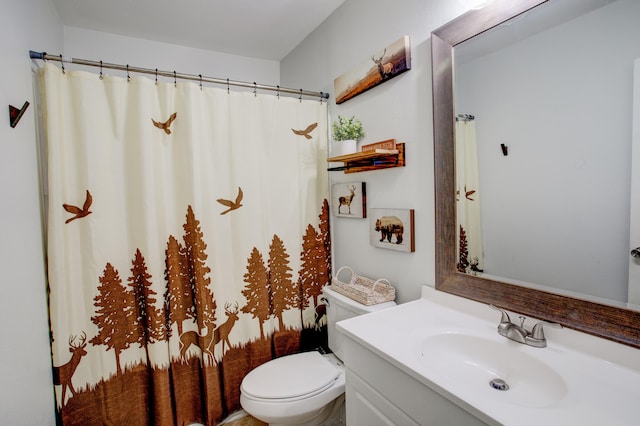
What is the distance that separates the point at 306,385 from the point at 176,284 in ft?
2.90

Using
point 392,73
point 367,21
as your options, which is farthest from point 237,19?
point 392,73

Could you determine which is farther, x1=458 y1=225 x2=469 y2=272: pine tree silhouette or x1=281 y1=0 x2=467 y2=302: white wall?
x1=281 y1=0 x2=467 y2=302: white wall

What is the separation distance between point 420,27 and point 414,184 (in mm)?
713

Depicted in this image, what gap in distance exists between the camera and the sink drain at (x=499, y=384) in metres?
0.90

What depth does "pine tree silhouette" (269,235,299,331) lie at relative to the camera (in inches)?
74.3

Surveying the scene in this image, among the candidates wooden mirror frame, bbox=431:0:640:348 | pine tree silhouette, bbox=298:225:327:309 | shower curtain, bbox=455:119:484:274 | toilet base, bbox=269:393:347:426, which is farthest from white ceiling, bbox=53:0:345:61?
toilet base, bbox=269:393:347:426

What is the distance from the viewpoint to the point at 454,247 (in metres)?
1.25

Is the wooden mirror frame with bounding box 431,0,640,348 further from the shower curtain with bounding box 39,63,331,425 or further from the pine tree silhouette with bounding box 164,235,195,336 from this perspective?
the pine tree silhouette with bounding box 164,235,195,336

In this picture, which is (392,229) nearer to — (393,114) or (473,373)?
(393,114)

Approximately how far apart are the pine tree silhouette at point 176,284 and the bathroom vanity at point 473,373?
103cm

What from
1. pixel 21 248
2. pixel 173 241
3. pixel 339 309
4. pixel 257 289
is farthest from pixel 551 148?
pixel 21 248

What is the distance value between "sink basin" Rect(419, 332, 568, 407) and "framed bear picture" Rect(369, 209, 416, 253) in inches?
19.4

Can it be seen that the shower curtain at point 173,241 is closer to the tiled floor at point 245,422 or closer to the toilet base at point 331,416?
the tiled floor at point 245,422

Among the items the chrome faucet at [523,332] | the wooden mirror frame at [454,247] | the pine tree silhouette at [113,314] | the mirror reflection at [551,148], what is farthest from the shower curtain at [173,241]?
the chrome faucet at [523,332]
